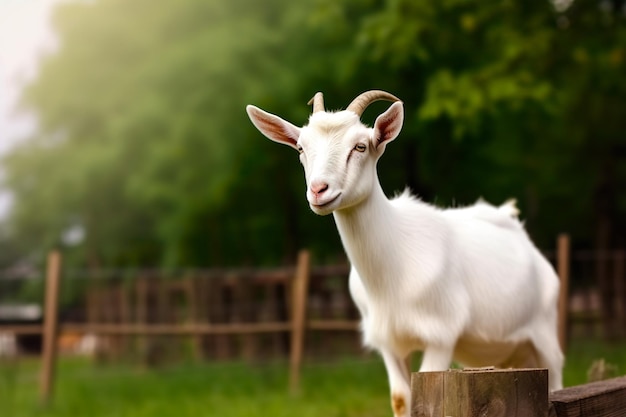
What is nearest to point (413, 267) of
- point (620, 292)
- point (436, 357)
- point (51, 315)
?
point (436, 357)

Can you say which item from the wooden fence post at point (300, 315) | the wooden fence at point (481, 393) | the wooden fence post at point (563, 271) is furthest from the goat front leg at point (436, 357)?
the wooden fence post at point (300, 315)

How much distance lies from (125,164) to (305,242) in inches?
159

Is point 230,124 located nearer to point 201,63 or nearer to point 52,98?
point 201,63

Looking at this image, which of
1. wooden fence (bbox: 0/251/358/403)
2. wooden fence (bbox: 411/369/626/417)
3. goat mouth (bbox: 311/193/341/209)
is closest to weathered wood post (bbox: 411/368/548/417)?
wooden fence (bbox: 411/369/626/417)

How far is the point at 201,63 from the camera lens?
1598 cm

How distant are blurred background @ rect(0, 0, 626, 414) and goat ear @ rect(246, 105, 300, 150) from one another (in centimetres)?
834

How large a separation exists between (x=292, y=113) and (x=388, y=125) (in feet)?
37.8

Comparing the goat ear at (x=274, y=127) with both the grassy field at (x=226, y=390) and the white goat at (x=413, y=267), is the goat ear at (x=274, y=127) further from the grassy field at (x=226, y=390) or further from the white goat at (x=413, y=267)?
the grassy field at (x=226, y=390)

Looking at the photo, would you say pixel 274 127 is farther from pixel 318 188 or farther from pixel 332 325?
pixel 332 325

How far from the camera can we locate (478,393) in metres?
2.40

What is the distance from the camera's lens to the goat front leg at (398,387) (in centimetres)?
404

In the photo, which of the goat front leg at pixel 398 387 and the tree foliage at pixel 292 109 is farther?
the tree foliage at pixel 292 109

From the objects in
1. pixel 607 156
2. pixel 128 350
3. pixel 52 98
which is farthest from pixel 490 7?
pixel 52 98

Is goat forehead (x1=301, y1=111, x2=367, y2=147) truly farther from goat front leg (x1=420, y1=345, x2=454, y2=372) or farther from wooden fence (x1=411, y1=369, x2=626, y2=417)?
wooden fence (x1=411, y1=369, x2=626, y2=417)
